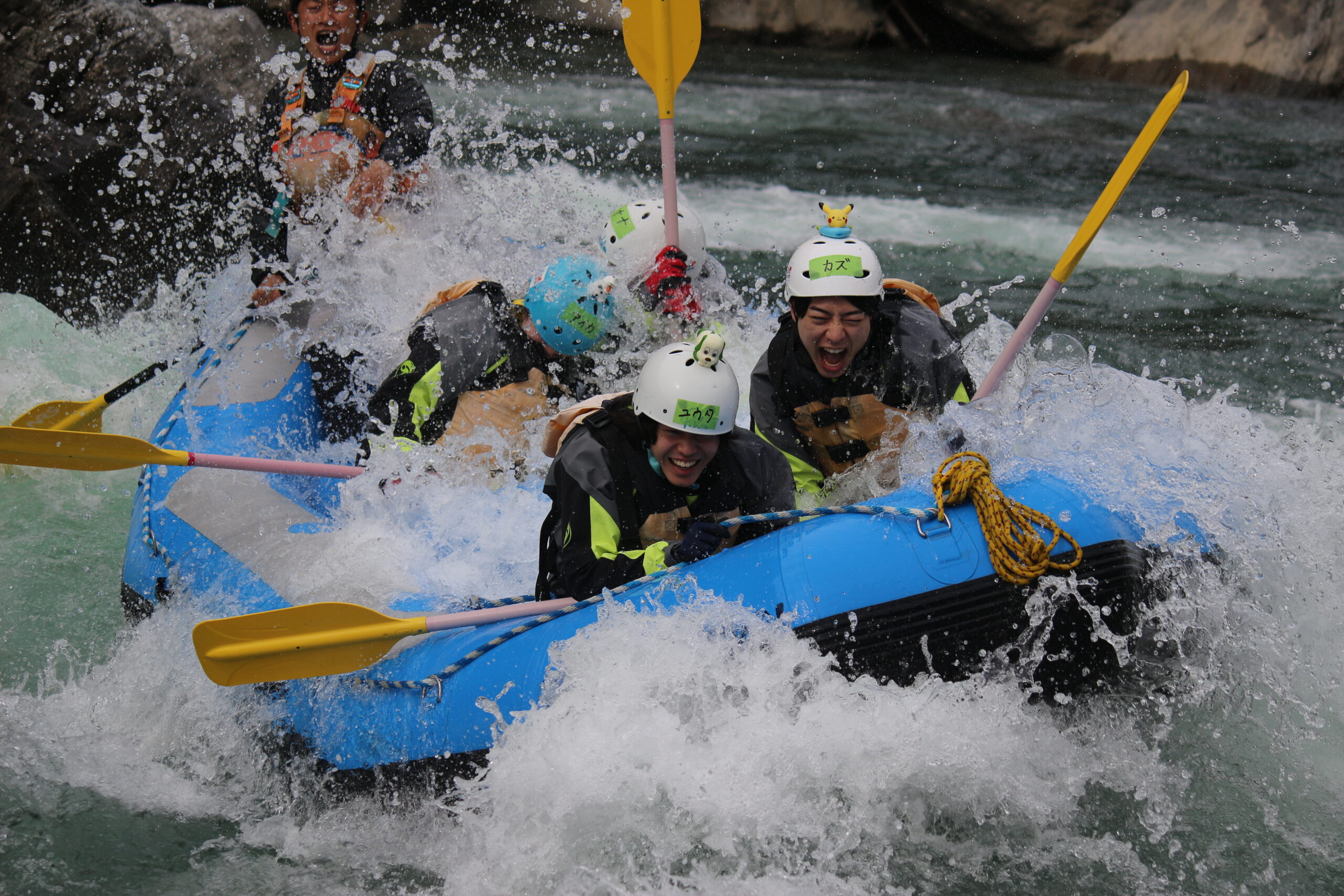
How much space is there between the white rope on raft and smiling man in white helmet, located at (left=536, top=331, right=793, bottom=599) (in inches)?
1.9

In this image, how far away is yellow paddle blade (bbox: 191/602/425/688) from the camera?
11.1 feet

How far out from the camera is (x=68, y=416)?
481 cm

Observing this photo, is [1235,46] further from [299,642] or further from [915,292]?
[299,642]

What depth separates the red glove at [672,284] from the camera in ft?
16.6

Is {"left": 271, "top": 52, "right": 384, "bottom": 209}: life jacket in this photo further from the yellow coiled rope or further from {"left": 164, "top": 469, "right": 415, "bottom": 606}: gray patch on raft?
the yellow coiled rope

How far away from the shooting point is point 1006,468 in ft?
11.2

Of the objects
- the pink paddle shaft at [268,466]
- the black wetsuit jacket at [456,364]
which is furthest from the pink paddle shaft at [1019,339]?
the pink paddle shaft at [268,466]

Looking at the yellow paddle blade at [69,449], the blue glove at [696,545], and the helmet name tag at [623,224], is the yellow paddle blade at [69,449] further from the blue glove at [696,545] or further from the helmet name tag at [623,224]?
the helmet name tag at [623,224]

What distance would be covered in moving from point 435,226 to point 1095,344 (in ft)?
15.1

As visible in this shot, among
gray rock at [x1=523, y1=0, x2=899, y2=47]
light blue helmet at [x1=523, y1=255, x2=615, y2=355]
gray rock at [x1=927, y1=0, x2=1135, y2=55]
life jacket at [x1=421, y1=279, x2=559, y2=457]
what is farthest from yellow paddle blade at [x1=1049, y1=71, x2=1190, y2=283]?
gray rock at [x1=927, y1=0, x2=1135, y2=55]

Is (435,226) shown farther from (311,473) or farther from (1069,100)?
(1069,100)

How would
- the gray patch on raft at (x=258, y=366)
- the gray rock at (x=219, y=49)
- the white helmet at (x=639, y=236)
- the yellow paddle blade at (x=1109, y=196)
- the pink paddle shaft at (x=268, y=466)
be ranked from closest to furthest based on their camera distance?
the yellow paddle blade at (x=1109, y=196)
the pink paddle shaft at (x=268, y=466)
the gray patch on raft at (x=258, y=366)
the white helmet at (x=639, y=236)
the gray rock at (x=219, y=49)

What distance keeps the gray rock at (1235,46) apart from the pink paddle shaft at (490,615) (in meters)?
16.0

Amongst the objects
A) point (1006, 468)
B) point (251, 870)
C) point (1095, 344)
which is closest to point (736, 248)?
point (1095, 344)
